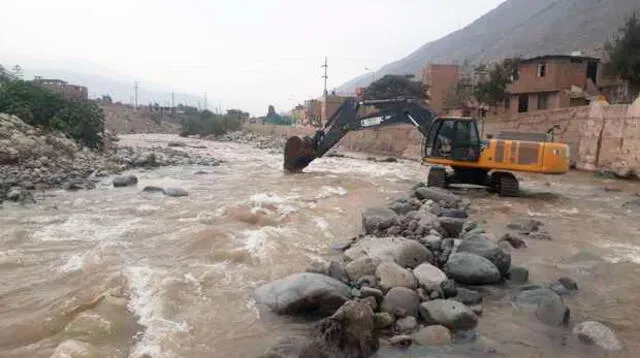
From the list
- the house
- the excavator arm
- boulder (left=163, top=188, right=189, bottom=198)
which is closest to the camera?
boulder (left=163, top=188, right=189, bottom=198)

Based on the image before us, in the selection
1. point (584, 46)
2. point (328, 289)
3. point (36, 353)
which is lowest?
point (36, 353)

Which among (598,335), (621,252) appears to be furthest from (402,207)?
(598,335)

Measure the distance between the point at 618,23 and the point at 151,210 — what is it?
82200mm

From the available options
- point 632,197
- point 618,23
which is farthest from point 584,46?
point 632,197

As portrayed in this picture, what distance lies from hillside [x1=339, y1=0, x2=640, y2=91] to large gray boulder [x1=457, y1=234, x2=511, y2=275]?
4469 cm

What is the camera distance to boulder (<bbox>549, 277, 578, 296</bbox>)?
691 centimetres

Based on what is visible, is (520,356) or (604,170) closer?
(520,356)

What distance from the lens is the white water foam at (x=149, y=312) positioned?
16.9 feet

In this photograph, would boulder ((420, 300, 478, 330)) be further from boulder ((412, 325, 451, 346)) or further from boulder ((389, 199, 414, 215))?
boulder ((389, 199, 414, 215))

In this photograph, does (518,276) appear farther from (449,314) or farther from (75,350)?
(75,350)

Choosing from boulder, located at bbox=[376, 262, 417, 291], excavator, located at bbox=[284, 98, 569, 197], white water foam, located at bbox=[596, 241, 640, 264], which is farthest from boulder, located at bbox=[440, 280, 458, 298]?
excavator, located at bbox=[284, 98, 569, 197]

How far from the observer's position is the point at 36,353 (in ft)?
16.6

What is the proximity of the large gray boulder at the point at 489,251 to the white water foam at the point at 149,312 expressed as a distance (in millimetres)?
3973

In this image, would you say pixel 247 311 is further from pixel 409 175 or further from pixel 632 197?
pixel 409 175
